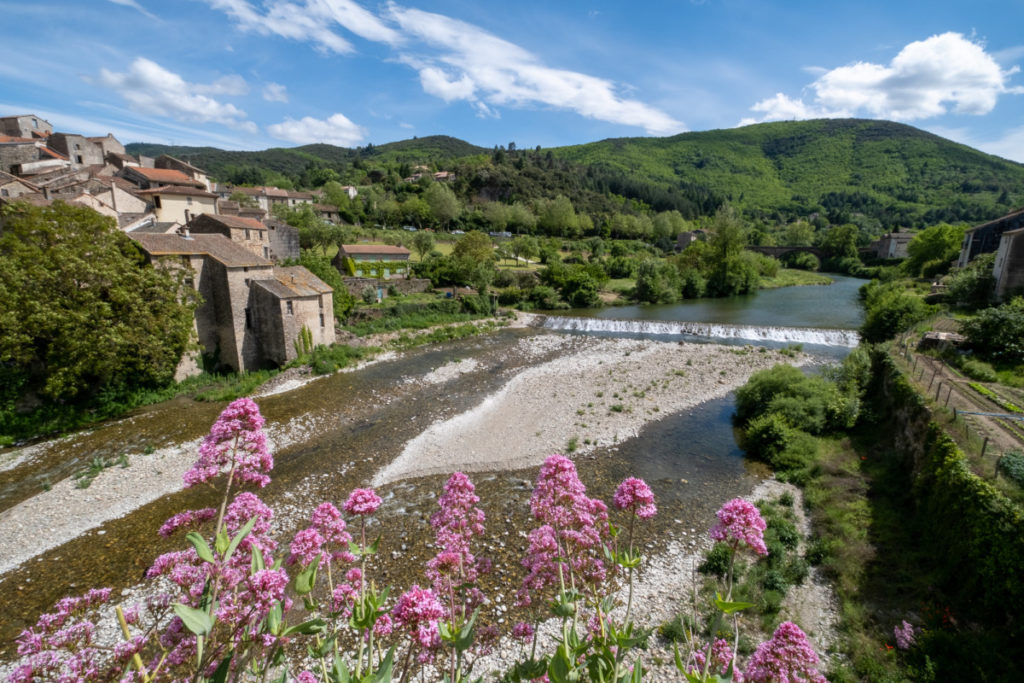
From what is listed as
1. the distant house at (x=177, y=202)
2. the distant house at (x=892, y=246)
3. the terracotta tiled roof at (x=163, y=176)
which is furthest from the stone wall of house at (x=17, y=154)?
the distant house at (x=892, y=246)

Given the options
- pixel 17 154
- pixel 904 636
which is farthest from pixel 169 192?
pixel 904 636

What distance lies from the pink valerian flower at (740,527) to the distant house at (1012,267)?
107 feet

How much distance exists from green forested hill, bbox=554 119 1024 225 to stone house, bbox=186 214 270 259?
137 meters

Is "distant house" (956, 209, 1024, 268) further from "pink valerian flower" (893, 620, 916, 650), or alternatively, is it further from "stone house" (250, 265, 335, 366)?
"stone house" (250, 265, 335, 366)

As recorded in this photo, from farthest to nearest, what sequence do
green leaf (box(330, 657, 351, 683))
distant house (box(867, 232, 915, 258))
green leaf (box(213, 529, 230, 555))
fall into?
distant house (box(867, 232, 915, 258))
green leaf (box(213, 529, 230, 555))
green leaf (box(330, 657, 351, 683))

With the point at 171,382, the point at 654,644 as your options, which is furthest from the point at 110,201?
the point at 654,644

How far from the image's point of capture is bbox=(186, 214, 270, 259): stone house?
1087 inches

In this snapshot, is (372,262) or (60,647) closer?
(60,647)

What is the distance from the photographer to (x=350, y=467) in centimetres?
1461

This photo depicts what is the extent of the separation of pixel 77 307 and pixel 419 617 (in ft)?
68.3

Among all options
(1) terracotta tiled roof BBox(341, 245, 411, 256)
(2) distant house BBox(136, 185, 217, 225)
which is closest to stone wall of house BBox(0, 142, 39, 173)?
(2) distant house BBox(136, 185, 217, 225)

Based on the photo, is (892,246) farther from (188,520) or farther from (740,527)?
(188,520)

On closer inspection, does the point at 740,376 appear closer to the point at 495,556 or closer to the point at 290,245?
the point at 495,556

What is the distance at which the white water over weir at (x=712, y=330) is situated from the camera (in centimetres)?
3094
